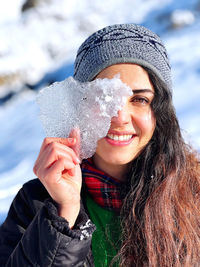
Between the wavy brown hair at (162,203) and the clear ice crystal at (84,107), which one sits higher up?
the clear ice crystal at (84,107)

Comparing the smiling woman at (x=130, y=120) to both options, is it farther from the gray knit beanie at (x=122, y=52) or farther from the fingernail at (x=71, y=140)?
the fingernail at (x=71, y=140)

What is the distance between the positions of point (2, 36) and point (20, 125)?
2.37 metres

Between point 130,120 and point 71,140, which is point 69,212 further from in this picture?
point 130,120

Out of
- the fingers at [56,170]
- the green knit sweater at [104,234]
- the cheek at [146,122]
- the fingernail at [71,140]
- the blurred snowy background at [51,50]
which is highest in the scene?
the blurred snowy background at [51,50]

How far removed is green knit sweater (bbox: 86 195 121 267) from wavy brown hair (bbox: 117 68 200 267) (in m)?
0.06

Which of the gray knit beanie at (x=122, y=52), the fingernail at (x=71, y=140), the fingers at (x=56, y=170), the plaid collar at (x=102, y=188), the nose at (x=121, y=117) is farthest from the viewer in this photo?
the plaid collar at (x=102, y=188)

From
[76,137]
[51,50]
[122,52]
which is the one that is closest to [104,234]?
[76,137]

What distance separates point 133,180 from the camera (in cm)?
212

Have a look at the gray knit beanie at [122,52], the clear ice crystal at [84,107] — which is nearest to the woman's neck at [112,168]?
the clear ice crystal at [84,107]

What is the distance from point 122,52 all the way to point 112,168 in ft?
2.20

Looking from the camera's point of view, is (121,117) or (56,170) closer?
(56,170)

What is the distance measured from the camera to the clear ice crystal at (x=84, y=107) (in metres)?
1.75

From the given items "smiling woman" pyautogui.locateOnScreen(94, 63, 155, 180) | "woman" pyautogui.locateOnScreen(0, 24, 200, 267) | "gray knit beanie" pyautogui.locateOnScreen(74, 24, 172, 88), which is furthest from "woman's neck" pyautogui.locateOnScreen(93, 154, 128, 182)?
"gray knit beanie" pyautogui.locateOnScreen(74, 24, 172, 88)

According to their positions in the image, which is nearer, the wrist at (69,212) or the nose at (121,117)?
the wrist at (69,212)
